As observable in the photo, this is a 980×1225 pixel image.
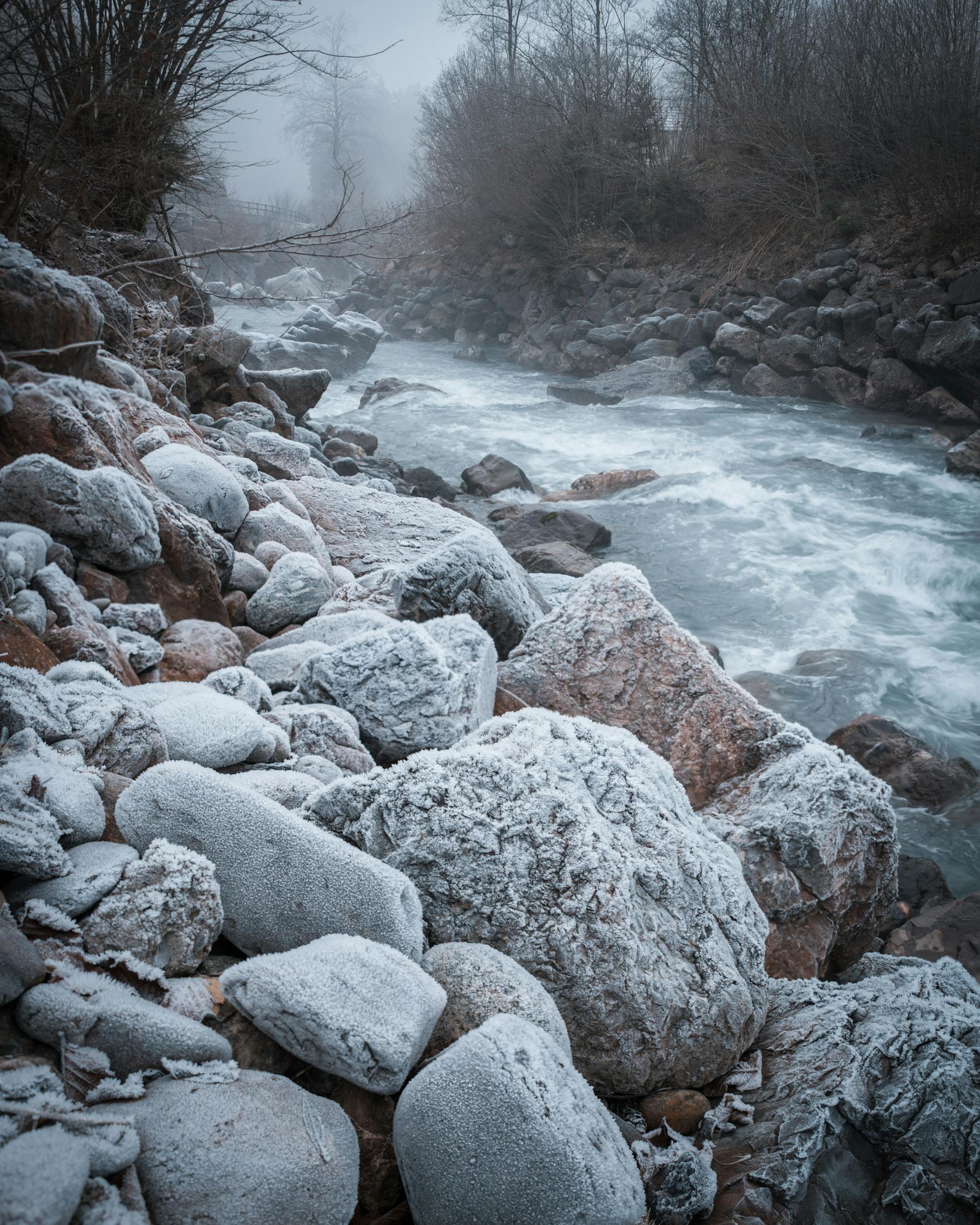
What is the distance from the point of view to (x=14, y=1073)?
3.23ft

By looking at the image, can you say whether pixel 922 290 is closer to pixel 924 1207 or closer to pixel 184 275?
pixel 184 275

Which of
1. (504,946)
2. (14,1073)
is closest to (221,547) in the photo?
(504,946)

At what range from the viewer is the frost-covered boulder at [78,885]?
1.25 m

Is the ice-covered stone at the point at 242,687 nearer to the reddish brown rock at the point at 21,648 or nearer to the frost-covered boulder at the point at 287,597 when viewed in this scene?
the reddish brown rock at the point at 21,648

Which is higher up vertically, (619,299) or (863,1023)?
(619,299)

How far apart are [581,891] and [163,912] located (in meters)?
0.75

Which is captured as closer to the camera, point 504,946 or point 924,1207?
point 924,1207

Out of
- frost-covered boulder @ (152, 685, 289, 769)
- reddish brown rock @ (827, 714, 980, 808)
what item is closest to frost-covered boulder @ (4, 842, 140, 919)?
frost-covered boulder @ (152, 685, 289, 769)

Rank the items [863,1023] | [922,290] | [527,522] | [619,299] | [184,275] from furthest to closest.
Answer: [619,299] → [922,290] → [527,522] → [184,275] → [863,1023]

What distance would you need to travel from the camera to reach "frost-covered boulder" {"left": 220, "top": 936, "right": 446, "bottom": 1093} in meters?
1.17

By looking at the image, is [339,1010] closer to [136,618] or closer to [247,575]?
[136,618]

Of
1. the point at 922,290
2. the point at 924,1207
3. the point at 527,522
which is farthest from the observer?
the point at 922,290

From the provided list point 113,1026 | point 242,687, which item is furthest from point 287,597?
point 113,1026

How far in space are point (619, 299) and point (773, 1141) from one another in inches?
736
